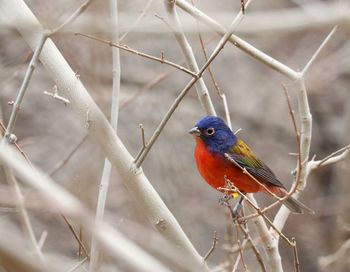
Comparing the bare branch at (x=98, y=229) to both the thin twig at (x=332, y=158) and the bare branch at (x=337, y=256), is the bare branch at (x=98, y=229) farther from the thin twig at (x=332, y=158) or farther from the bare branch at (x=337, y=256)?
the bare branch at (x=337, y=256)

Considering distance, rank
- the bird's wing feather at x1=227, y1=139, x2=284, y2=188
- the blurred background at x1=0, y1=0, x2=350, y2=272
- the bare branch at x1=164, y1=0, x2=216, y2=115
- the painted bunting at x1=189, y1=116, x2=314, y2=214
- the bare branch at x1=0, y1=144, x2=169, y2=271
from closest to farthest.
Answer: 1. the bare branch at x1=0, y1=144, x2=169, y2=271
2. the bare branch at x1=164, y1=0, x2=216, y2=115
3. the painted bunting at x1=189, y1=116, x2=314, y2=214
4. the bird's wing feather at x1=227, y1=139, x2=284, y2=188
5. the blurred background at x1=0, y1=0, x2=350, y2=272

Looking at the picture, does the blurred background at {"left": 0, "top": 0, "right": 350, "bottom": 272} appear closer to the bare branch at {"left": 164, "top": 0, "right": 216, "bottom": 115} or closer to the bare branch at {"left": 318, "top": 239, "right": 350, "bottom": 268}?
the bare branch at {"left": 318, "top": 239, "right": 350, "bottom": 268}

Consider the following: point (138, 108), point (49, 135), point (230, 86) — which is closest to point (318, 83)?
point (230, 86)

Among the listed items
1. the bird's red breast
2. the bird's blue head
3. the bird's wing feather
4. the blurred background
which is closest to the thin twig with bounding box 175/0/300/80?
the bird's blue head

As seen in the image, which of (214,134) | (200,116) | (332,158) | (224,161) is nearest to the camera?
(332,158)

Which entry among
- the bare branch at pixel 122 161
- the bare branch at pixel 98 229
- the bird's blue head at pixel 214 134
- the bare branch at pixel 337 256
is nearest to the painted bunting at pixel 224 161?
the bird's blue head at pixel 214 134

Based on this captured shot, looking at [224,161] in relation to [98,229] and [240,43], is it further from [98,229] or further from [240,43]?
[98,229]

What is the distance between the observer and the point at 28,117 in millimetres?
9516

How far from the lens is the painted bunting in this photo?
5992 millimetres

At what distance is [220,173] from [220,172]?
14 mm

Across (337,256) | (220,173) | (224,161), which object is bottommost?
(337,256)

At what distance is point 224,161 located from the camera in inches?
244

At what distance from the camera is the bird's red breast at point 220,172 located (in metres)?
6.00

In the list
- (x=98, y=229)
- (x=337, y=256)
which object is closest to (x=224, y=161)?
(x=337, y=256)
